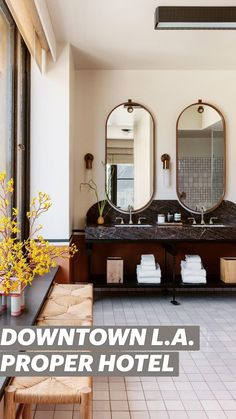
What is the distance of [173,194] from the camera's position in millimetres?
4953

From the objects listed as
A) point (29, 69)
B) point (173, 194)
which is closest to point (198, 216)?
point (173, 194)

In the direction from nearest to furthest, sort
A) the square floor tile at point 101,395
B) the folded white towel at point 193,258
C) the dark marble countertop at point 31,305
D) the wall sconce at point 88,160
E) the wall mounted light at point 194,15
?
the dark marble countertop at point 31,305
the square floor tile at point 101,395
the wall mounted light at point 194,15
the folded white towel at point 193,258
the wall sconce at point 88,160

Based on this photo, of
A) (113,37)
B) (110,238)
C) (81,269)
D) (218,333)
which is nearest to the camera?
(218,333)

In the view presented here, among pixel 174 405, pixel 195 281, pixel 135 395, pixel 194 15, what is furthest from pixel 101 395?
pixel 194 15

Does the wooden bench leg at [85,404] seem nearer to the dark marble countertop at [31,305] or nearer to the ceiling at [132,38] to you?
the dark marble countertop at [31,305]

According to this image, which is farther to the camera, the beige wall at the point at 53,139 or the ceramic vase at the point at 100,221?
the ceramic vase at the point at 100,221

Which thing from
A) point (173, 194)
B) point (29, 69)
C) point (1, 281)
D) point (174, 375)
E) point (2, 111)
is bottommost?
point (174, 375)

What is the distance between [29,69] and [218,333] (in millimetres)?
3310

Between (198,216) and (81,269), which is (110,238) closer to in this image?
(81,269)

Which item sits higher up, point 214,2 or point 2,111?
point 214,2

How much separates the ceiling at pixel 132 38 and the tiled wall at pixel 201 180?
123 centimetres

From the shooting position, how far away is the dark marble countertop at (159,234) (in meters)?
4.26

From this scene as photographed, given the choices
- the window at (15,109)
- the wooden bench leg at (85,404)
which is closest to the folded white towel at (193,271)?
the window at (15,109)

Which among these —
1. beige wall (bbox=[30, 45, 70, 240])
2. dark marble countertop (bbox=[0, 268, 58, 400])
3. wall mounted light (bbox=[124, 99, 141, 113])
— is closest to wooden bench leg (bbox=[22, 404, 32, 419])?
dark marble countertop (bbox=[0, 268, 58, 400])
